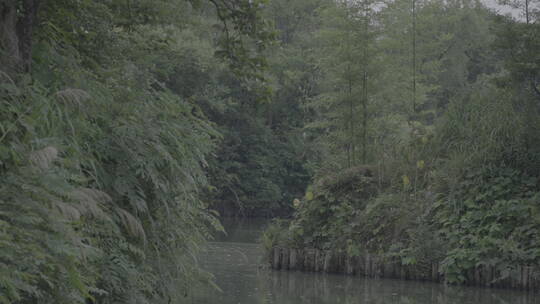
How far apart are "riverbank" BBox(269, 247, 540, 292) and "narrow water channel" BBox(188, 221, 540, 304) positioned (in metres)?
0.20

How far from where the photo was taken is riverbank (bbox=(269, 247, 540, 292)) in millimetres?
10188

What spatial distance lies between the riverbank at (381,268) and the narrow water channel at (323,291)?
204 mm

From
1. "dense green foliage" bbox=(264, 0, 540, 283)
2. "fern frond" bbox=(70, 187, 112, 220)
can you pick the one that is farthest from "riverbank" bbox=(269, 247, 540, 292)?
"fern frond" bbox=(70, 187, 112, 220)

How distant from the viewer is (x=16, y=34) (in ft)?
16.4

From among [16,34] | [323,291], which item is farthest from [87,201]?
[323,291]

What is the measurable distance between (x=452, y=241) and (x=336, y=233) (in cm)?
231

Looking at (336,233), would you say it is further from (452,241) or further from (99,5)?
(99,5)

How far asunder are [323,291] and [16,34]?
6.29 metres

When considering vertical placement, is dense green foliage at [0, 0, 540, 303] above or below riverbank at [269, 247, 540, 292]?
above

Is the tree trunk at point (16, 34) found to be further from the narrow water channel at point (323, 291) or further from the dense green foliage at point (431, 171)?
the dense green foliage at point (431, 171)

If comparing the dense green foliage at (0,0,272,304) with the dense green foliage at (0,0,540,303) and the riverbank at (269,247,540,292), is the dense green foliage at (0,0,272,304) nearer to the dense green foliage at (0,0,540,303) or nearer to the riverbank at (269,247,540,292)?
the dense green foliage at (0,0,540,303)

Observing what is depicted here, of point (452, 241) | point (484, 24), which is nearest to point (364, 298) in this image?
point (452, 241)

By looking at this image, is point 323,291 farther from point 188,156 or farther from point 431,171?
point 188,156

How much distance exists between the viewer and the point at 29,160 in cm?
354
